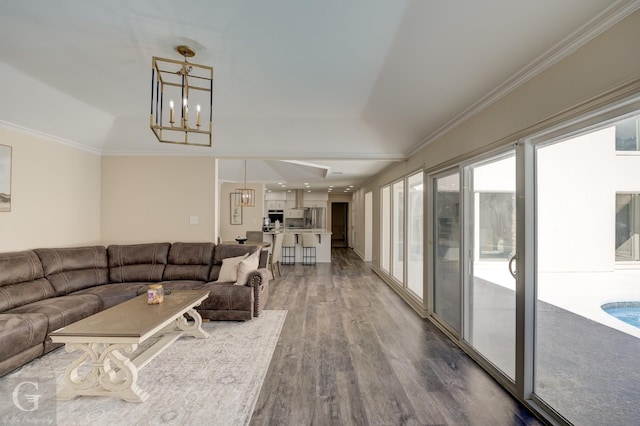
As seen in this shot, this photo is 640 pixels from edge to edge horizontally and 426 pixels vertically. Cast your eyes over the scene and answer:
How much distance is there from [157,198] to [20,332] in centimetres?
272

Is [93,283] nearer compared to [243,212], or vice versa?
[93,283]

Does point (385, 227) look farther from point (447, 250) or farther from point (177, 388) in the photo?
point (177, 388)

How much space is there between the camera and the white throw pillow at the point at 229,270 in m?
4.23

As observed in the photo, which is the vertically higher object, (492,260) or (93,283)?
(492,260)

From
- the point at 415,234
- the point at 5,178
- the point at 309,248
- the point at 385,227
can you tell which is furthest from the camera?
the point at 309,248

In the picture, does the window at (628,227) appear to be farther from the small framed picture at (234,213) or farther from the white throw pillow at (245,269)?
the small framed picture at (234,213)

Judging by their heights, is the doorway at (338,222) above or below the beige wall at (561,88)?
below

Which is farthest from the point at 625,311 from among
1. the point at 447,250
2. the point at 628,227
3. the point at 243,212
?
the point at 243,212

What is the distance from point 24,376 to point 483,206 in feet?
14.7

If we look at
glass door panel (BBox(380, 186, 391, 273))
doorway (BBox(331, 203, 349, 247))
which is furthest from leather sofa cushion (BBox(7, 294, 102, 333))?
doorway (BBox(331, 203, 349, 247))

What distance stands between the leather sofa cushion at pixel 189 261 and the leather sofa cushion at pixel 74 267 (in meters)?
0.85

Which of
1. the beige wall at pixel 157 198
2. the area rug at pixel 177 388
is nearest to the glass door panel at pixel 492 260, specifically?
the area rug at pixel 177 388

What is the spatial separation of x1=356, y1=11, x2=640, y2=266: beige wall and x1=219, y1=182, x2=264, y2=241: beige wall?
7.06 meters

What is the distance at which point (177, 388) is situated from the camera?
244 cm
